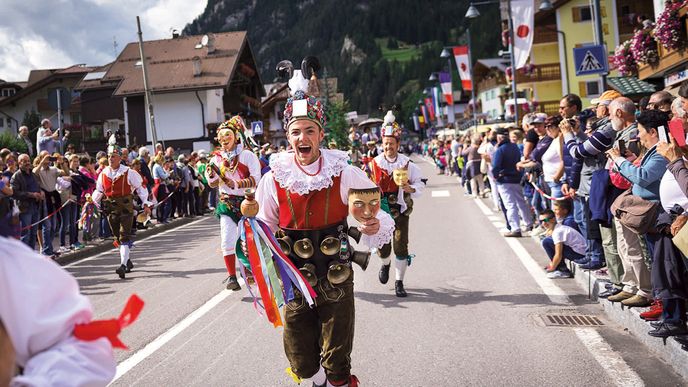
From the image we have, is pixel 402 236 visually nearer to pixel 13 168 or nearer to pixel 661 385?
pixel 661 385

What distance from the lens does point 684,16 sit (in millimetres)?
15891

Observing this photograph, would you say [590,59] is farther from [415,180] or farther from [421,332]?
[421,332]

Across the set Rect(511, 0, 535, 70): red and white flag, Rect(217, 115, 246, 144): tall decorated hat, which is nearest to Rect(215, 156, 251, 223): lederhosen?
Rect(217, 115, 246, 144): tall decorated hat

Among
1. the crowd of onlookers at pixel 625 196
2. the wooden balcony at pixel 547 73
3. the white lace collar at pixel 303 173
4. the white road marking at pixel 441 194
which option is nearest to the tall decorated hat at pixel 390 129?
the crowd of onlookers at pixel 625 196

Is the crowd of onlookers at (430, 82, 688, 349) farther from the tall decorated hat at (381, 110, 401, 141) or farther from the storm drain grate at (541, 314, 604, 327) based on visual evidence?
the tall decorated hat at (381, 110, 401, 141)

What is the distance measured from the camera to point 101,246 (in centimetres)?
1482

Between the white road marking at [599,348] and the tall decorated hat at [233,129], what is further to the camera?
the tall decorated hat at [233,129]

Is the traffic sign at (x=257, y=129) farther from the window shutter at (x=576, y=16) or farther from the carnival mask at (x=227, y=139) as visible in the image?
the window shutter at (x=576, y=16)

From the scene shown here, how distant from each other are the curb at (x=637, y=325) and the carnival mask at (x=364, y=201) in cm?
262

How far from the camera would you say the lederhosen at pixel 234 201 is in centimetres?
847

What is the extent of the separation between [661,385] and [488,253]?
625 centimetres

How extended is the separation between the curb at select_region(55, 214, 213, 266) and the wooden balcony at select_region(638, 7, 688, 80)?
45.9 feet

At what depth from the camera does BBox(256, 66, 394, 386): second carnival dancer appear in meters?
4.17

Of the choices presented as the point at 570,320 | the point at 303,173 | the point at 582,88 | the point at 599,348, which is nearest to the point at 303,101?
the point at 303,173
